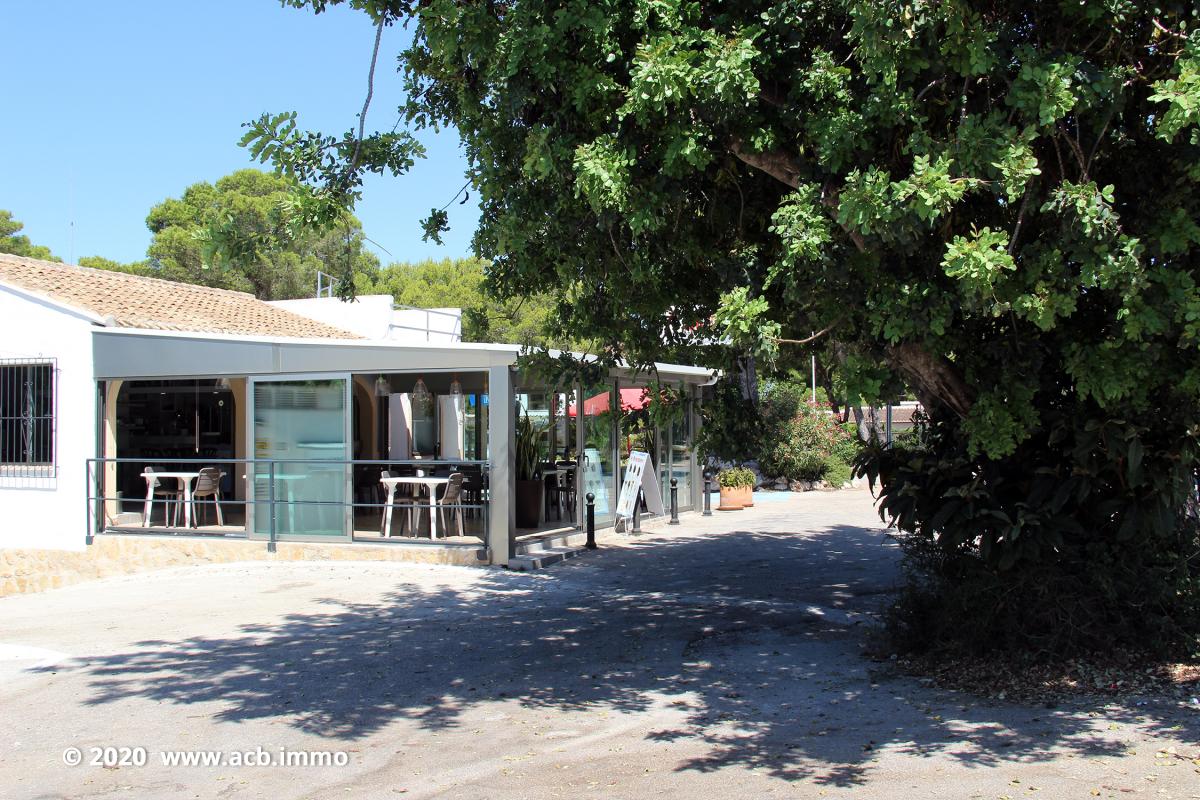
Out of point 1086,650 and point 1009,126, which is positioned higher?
point 1009,126

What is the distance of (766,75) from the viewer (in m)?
6.16

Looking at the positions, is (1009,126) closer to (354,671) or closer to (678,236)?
(678,236)

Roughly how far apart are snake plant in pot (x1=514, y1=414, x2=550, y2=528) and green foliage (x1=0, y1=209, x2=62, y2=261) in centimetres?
3615

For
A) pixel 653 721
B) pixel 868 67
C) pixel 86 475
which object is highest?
pixel 868 67

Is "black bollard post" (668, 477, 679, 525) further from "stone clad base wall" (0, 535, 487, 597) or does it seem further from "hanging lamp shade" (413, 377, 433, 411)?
→ "stone clad base wall" (0, 535, 487, 597)

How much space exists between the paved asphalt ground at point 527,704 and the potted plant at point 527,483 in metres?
3.28

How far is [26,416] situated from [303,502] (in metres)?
4.64

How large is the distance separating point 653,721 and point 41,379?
12.0 meters

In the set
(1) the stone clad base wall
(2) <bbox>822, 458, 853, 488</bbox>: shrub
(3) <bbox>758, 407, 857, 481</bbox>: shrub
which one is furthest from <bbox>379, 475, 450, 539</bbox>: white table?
(2) <bbox>822, 458, 853, 488</bbox>: shrub

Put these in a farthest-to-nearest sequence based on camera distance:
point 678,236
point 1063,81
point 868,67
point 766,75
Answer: point 678,236, point 766,75, point 868,67, point 1063,81

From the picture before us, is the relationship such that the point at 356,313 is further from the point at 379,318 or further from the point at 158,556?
the point at 158,556

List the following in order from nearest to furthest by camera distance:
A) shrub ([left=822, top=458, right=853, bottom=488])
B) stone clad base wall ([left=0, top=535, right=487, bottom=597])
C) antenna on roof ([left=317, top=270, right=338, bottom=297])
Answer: stone clad base wall ([left=0, top=535, right=487, bottom=597]) → antenna on roof ([left=317, top=270, right=338, bottom=297]) → shrub ([left=822, top=458, right=853, bottom=488])

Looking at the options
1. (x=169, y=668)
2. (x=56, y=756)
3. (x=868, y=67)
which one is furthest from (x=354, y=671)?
(x=868, y=67)

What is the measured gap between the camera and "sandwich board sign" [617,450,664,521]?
1520 centimetres
